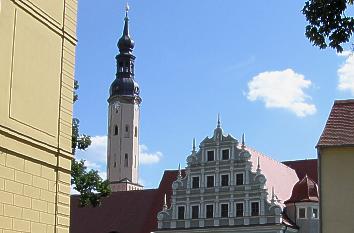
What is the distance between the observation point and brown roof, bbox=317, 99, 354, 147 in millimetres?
28102

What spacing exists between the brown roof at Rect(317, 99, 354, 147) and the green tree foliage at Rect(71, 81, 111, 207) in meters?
8.99

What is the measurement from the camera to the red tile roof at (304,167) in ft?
161

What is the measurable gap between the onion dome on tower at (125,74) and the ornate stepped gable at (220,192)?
32660 mm

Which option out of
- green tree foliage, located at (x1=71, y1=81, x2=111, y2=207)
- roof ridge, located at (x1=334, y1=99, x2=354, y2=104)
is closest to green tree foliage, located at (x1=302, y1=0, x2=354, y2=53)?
green tree foliage, located at (x1=71, y1=81, x2=111, y2=207)

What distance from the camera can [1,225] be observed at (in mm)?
8570

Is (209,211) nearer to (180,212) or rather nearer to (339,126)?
(180,212)

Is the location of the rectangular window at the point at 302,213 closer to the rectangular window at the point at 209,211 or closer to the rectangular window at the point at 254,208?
the rectangular window at the point at 254,208

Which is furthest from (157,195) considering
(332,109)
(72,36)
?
(72,36)

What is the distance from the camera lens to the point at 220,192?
44500 millimetres

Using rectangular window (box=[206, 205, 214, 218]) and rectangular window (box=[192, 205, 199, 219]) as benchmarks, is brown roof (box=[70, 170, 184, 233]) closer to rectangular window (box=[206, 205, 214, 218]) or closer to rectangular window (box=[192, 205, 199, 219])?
rectangular window (box=[192, 205, 199, 219])

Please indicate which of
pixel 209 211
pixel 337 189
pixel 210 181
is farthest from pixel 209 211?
pixel 337 189

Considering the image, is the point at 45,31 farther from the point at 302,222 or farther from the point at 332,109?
the point at 302,222

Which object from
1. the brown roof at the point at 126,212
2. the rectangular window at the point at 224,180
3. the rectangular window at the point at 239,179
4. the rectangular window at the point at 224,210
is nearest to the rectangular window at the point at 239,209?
the rectangular window at the point at 224,210

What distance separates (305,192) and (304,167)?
525 cm
